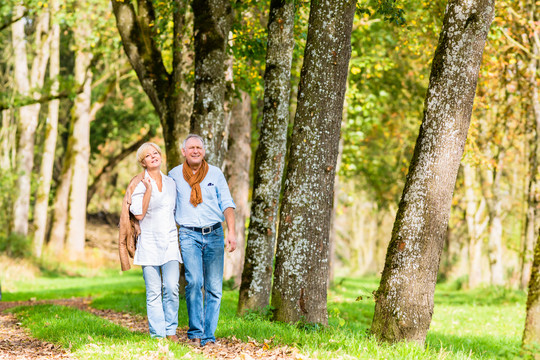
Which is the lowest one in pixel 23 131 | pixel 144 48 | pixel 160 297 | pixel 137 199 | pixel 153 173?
pixel 160 297

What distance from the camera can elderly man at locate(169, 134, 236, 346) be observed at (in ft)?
23.8

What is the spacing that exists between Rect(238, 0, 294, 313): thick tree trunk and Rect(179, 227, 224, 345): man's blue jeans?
1.93 metres

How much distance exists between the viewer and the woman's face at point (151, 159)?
7.18 m

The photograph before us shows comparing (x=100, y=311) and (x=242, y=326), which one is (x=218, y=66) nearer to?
(x=242, y=326)

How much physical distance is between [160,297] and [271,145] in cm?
314

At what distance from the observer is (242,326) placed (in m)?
8.05

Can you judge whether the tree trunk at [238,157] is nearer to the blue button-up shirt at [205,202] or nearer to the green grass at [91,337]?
the green grass at [91,337]

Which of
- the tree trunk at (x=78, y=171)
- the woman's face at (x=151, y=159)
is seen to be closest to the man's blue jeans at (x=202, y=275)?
the woman's face at (x=151, y=159)

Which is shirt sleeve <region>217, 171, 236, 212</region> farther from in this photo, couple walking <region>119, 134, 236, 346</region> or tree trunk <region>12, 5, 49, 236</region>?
tree trunk <region>12, 5, 49, 236</region>

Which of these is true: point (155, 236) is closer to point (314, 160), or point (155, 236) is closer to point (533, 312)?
point (314, 160)

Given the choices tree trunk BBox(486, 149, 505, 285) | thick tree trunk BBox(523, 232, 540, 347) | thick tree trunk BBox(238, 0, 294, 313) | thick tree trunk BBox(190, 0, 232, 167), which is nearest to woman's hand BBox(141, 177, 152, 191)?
thick tree trunk BBox(238, 0, 294, 313)

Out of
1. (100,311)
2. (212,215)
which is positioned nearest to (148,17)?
(100,311)

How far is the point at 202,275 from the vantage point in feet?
24.0

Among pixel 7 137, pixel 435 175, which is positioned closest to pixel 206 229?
pixel 435 175
